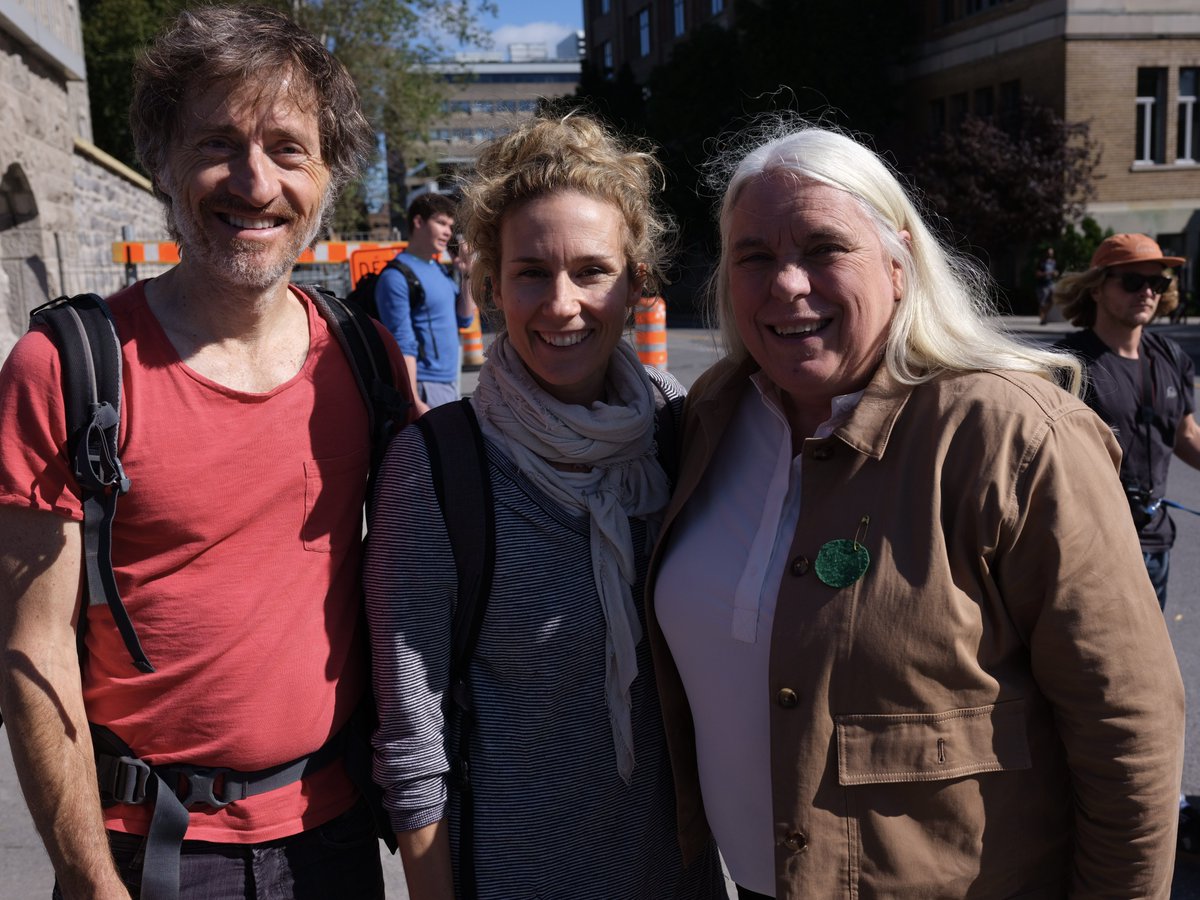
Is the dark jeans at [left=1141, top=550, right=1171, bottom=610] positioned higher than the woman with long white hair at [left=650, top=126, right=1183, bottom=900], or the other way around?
the woman with long white hair at [left=650, top=126, right=1183, bottom=900]

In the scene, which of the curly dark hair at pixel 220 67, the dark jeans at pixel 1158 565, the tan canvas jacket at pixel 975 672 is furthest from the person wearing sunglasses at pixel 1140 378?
the curly dark hair at pixel 220 67

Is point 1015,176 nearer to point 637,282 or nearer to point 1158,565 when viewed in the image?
point 1158,565

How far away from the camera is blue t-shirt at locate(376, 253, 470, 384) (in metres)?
6.40

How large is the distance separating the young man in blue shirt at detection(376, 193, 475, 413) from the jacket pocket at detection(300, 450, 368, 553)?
14.8 ft

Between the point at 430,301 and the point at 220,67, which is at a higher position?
the point at 220,67

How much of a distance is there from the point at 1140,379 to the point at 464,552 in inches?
134

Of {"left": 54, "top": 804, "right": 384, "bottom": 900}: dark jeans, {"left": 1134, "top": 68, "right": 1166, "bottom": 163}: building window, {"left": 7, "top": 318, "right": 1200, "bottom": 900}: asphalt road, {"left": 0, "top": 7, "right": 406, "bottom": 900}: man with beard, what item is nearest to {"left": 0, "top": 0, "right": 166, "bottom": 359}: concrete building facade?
{"left": 7, "top": 318, "right": 1200, "bottom": 900}: asphalt road

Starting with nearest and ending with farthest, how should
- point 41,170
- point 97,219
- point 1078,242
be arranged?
1. point 41,170
2. point 97,219
3. point 1078,242

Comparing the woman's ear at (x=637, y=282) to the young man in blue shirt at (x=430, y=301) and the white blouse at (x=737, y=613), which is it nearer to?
the white blouse at (x=737, y=613)

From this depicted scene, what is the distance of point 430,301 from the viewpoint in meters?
6.59

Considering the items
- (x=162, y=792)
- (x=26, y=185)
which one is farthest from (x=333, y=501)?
(x=26, y=185)

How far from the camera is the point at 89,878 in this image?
5.65ft

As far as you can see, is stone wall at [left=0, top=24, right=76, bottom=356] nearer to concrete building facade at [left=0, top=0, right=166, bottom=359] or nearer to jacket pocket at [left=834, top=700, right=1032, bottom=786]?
concrete building facade at [left=0, top=0, right=166, bottom=359]

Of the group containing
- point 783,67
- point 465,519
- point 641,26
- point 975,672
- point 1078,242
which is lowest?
point 975,672
